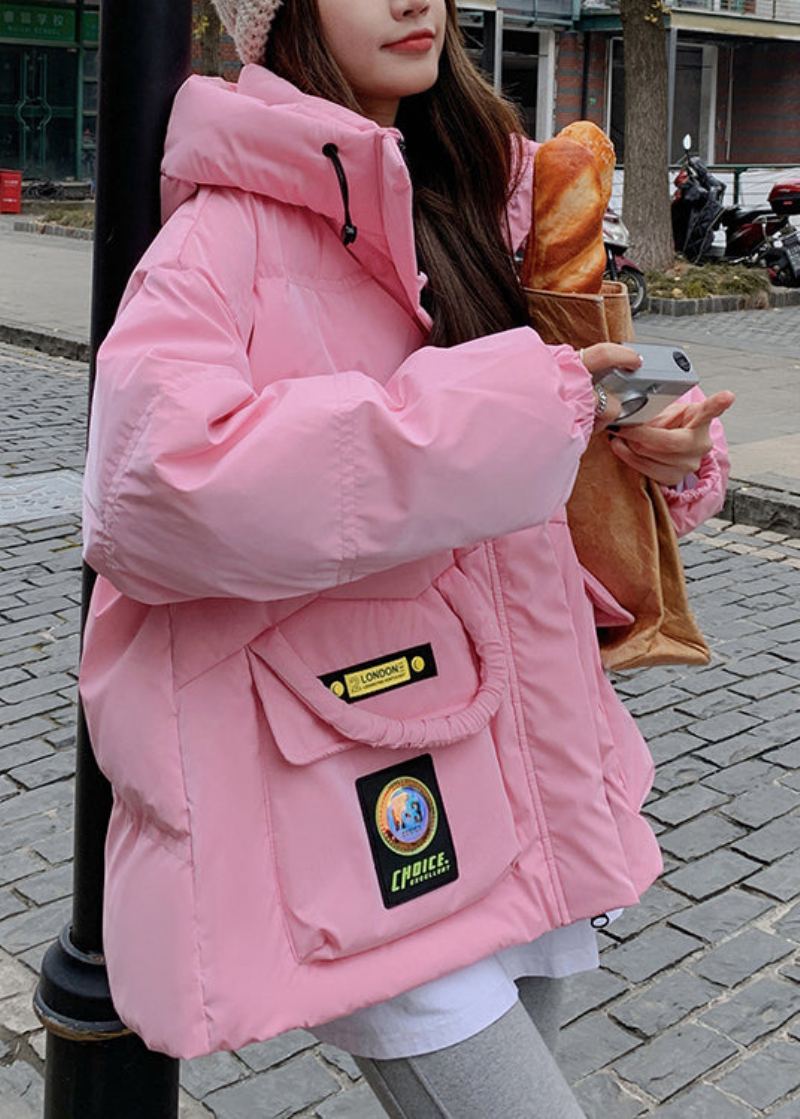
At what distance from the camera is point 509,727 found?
1691 millimetres

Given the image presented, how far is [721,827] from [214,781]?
267 cm

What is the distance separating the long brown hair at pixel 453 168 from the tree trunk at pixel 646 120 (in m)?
13.0

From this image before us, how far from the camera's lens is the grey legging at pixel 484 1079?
159 cm

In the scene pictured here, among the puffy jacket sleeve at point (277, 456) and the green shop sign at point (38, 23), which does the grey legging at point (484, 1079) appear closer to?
the puffy jacket sleeve at point (277, 456)

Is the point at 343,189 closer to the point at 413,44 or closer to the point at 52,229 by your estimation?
the point at 413,44

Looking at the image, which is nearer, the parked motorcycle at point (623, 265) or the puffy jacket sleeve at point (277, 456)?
the puffy jacket sleeve at point (277, 456)

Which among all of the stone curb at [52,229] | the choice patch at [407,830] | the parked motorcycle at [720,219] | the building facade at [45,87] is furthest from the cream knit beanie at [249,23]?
the building facade at [45,87]

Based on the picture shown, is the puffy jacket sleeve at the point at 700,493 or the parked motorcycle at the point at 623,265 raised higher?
the parked motorcycle at the point at 623,265

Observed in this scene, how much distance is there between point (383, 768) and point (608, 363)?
0.51 m

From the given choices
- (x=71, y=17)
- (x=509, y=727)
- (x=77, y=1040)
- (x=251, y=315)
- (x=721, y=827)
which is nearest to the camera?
(x=251, y=315)

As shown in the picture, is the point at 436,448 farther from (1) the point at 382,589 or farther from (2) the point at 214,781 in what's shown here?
(2) the point at 214,781

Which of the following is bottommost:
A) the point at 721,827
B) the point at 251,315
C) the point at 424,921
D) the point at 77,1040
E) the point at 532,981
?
the point at 721,827

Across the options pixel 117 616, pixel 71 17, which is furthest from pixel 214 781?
pixel 71 17

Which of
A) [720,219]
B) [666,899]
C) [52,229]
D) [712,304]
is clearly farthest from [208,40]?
[666,899]
